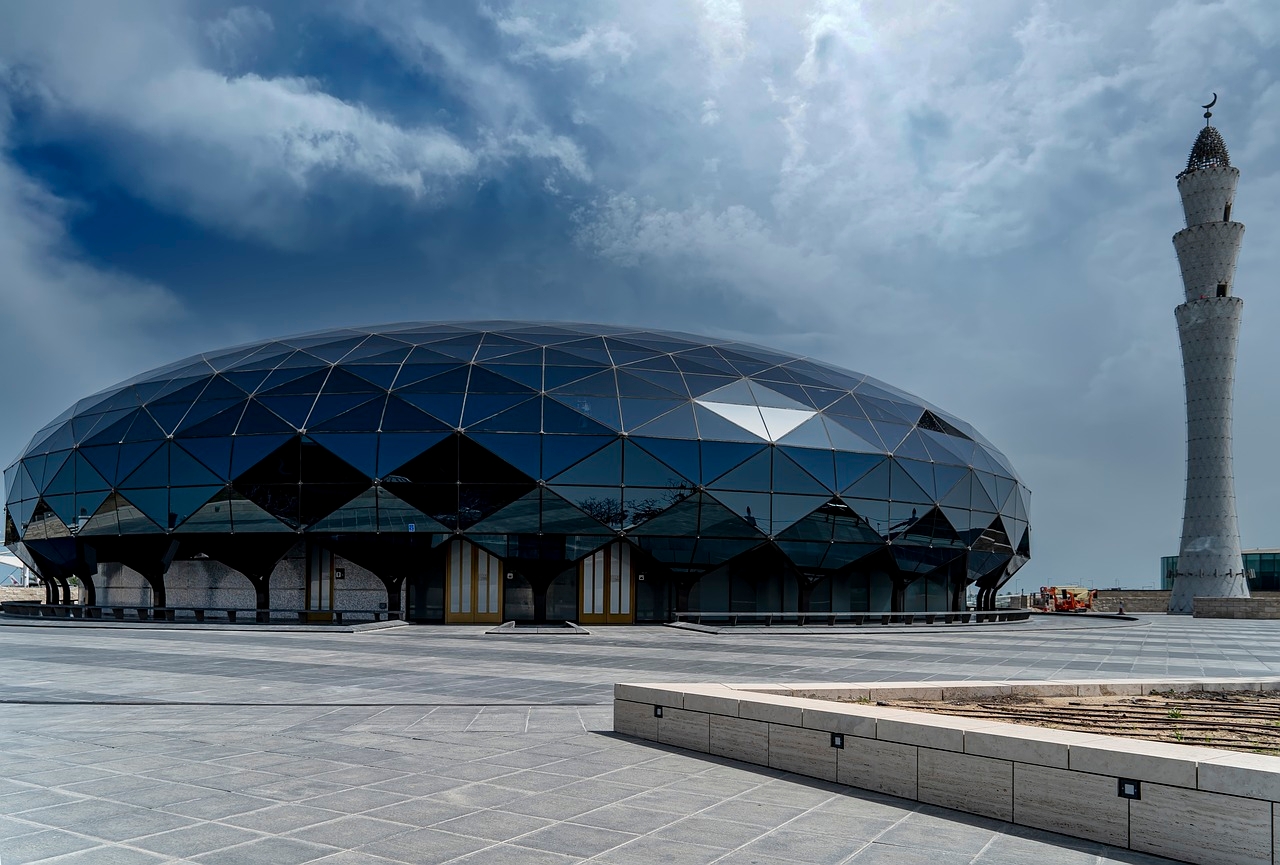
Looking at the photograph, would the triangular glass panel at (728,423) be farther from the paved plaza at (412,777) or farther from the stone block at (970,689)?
the stone block at (970,689)

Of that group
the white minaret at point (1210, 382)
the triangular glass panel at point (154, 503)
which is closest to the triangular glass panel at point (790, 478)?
the triangular glass panel at point (154, 503)

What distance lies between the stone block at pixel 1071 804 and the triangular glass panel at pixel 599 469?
79.5 ft

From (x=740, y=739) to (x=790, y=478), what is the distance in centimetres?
2341

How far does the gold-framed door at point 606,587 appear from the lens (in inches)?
1294

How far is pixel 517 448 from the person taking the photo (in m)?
31.5

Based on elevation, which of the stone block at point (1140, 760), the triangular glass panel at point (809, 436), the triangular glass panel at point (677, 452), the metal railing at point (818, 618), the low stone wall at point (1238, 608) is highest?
the triangular glass panel at point (809, 436)

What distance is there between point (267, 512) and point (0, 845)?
2652 cm

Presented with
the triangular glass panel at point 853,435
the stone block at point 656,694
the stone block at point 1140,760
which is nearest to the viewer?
the stone block at point 1140,760

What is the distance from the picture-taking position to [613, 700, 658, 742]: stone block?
36.2 ft

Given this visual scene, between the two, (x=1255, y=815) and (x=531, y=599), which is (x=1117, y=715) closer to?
(x=1255, y=815)

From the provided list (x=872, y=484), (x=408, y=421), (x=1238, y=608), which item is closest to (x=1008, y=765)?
(x=408, y=421)

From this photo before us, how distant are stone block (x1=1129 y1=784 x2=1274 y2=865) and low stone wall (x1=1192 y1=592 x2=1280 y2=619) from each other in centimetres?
5012

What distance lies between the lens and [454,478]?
31.5m

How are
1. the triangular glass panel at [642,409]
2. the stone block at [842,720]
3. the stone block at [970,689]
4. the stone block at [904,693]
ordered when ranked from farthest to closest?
the triangular glass panel at [642,409]
the stone block at [970,689]
the stone block at [904,693]
the stone block at [842,720]
